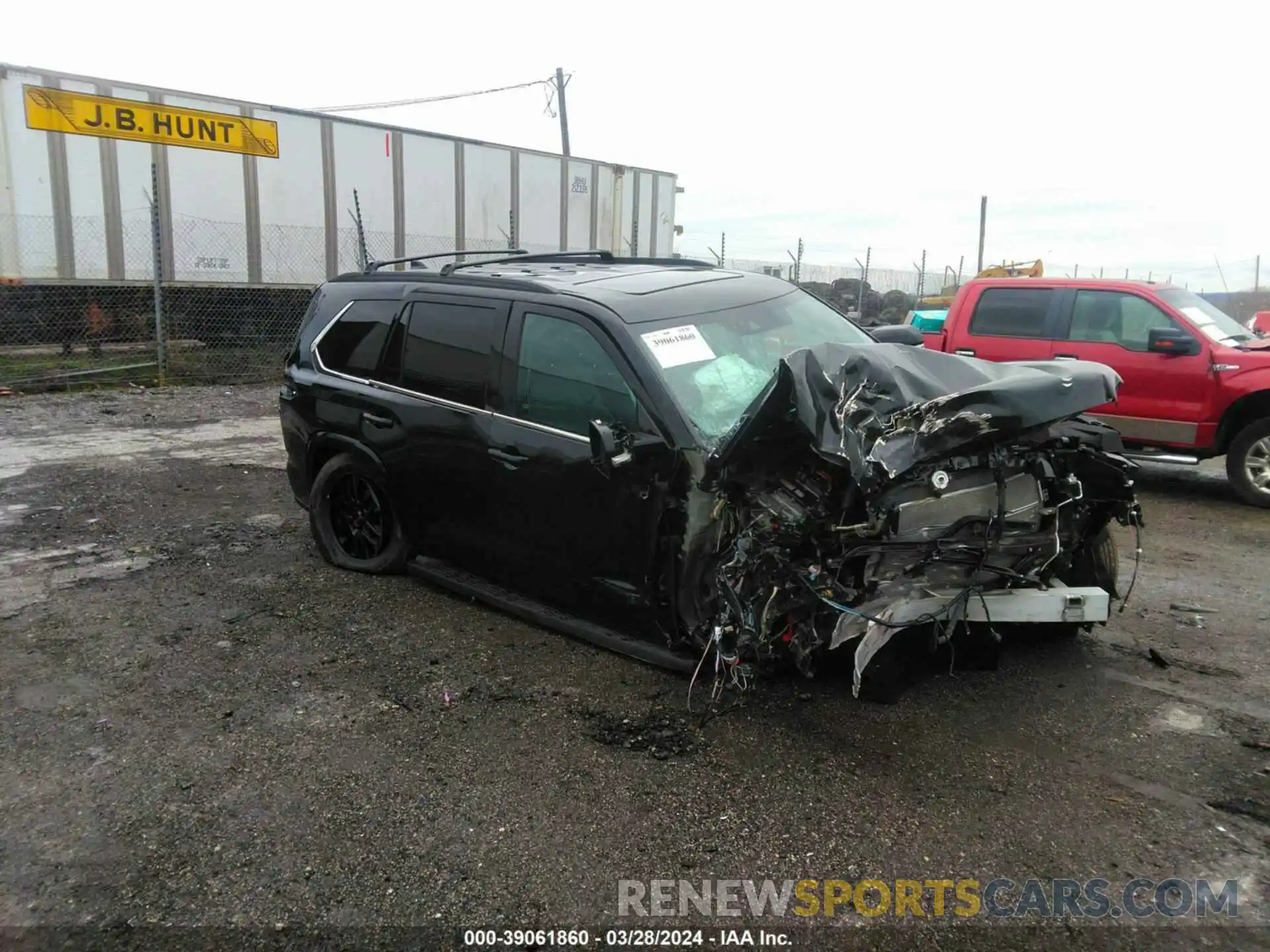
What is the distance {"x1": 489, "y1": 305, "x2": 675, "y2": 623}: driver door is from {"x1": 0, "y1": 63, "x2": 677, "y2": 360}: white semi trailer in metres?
9.45

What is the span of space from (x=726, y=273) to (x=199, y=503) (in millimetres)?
4440

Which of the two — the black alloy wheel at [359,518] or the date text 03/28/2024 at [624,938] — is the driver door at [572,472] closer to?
the black alloy wheel at [359,518]

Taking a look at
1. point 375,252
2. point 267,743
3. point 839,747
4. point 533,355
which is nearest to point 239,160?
point 375,252

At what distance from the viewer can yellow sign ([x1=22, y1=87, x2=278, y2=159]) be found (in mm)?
10953

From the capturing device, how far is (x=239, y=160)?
12609 millimetres

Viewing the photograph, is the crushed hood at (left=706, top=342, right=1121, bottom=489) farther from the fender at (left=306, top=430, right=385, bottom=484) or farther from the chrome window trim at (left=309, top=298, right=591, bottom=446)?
the fender at (left=306, top=430, right=385, bottom=484)

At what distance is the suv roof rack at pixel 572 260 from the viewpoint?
4965mm

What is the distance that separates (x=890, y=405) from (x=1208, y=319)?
235 inches

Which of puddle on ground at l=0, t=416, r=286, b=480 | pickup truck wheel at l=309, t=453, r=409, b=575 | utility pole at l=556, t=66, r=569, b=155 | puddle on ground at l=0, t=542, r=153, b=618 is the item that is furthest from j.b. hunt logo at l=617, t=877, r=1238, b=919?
utility pole at l=556, t=66, r=569, b=155

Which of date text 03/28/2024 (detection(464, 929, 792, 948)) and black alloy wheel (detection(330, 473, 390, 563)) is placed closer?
date text 03/28/2024 (detection(464, 929, 792, 948))

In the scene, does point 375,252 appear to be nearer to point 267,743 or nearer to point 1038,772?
point 267,743

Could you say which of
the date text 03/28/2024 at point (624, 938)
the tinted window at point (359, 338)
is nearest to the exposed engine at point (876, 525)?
the date text 03/28/2024 at point (624, 938)

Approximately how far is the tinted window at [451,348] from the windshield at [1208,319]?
6.13 m

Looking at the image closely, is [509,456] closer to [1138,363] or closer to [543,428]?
[543,428]
